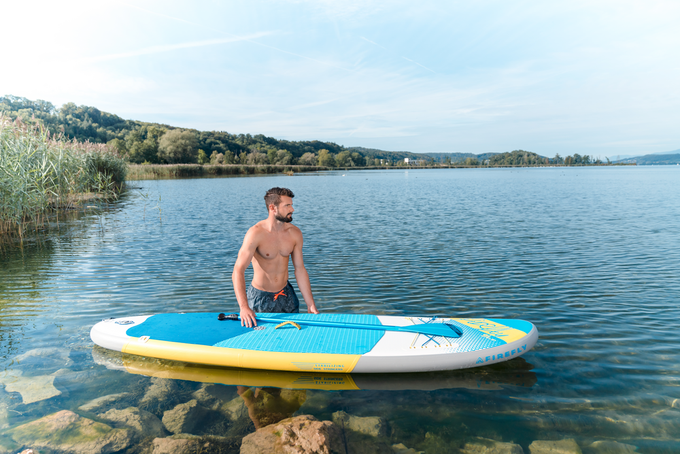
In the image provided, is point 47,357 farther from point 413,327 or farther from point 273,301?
point 413,327

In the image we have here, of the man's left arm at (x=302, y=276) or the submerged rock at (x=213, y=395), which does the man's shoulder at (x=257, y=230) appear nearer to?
the man's left arm at (x=302, y=276)

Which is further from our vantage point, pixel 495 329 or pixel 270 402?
pixel 495 329

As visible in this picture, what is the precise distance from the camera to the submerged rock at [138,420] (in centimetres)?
327

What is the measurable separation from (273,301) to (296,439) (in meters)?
2.06

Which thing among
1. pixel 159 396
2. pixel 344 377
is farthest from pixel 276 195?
pixel 159 396

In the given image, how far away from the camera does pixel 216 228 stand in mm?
13359

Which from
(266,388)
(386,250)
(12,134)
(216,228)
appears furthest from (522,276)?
(12,134)

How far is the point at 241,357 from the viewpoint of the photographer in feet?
13.1

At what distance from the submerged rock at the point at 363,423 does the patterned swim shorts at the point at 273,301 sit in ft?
5.74

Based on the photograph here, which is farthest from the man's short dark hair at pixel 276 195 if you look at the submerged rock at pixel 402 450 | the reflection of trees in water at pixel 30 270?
the reflection of trees in water at pixel 30 270

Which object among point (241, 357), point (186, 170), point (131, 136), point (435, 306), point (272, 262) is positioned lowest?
point (435, 306)

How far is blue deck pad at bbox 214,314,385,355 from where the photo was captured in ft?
13.0

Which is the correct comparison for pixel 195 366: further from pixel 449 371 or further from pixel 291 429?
pixel 449 371

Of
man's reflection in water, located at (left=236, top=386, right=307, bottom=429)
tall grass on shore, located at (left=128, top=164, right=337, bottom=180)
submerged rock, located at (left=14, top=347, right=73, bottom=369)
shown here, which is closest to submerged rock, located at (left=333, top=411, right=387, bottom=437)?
man's reflection in water, located at (left=236, top=386, right=307, bottom=429)
